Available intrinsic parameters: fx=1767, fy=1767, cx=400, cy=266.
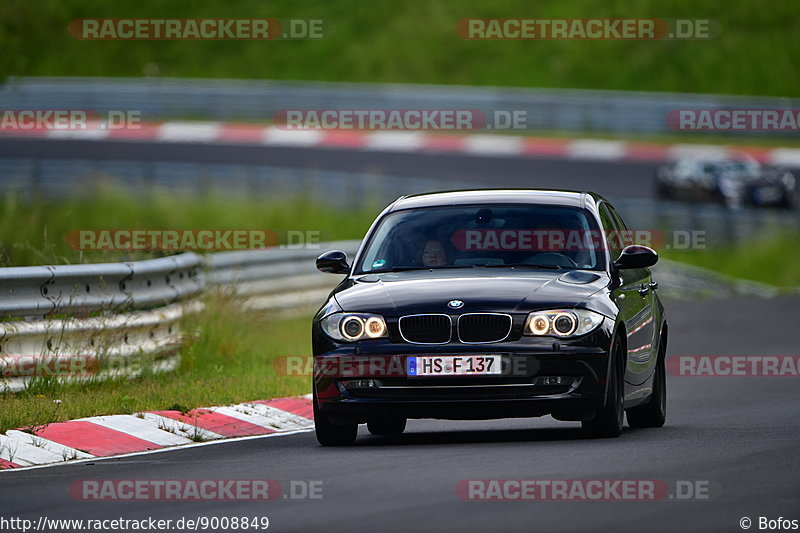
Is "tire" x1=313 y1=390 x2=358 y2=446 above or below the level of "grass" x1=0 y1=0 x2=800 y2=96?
below

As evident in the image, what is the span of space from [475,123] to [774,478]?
31.4 meters

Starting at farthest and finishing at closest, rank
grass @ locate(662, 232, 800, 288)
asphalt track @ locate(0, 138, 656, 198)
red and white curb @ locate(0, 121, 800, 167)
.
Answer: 1. red and white curb @ locate(0, 121, 800, 167)
2. asphalt track @ locate(0, 138, 656, 198)
3. grass @ locate(662, 232, 800, 288)

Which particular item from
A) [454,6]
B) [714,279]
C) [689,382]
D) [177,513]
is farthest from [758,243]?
[177,513]

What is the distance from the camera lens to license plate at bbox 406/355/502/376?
10.6 metres

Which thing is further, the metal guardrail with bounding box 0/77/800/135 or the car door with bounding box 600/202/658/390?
the metal guardrail with bounding box 0/77/800/135

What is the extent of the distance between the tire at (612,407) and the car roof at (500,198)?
134 centimetres

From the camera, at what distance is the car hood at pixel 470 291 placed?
1070 centimetres

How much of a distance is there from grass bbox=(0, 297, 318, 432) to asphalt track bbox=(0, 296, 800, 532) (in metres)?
1.27

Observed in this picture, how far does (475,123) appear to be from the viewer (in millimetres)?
40000

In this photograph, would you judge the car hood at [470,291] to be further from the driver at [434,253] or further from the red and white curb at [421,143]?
the red and white curb at [421,143]

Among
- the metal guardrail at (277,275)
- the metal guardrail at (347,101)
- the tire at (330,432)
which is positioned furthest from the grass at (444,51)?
the tire at (330,432)

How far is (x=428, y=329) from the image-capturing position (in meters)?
10.7

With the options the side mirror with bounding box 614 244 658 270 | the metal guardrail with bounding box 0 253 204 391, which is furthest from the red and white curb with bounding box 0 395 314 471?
the side mirror with bounding box 614 244 658 270

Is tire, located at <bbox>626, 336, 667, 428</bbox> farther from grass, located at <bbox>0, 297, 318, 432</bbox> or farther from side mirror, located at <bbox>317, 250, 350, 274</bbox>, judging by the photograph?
grass, located at <bbox>0, 297, 318, 432</bbox>
